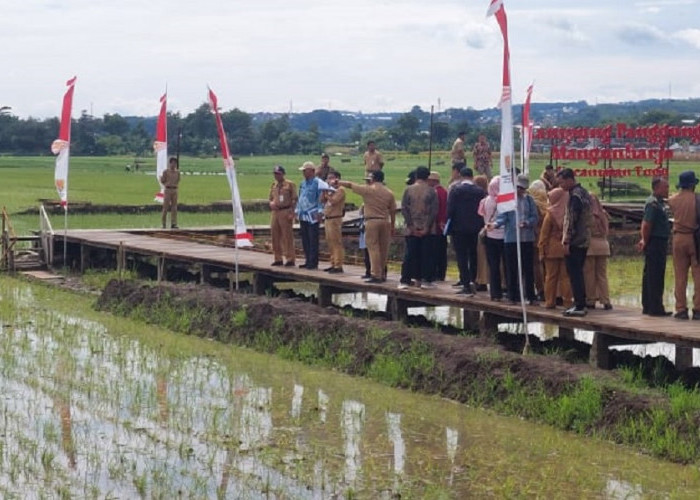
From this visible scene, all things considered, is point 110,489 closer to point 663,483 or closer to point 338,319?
point 663,483

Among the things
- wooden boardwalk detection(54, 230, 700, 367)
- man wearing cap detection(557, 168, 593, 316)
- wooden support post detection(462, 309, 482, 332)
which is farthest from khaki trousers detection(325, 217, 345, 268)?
man wearing cap detection(557, 168, 593, 316)

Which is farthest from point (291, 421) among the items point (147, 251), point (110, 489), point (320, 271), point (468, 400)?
point (147, 251)

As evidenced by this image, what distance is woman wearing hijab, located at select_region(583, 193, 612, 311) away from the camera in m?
13.9

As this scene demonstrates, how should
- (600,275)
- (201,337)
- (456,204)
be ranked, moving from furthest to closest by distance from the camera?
(201,337)
(456,204)
(600,275)

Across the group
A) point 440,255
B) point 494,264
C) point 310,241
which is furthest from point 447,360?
point 310,241

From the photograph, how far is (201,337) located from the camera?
16.1m

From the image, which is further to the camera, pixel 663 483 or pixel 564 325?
pixel 564 325

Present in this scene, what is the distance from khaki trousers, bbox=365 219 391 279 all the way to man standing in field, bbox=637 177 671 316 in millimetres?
3528

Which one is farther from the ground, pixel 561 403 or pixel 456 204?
pixel 456 204

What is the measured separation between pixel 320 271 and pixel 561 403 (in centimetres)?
664

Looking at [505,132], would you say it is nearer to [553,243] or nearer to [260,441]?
[553,243]

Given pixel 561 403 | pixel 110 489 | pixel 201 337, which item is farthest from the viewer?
pixel 201 337

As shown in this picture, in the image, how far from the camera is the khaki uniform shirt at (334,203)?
665 inches

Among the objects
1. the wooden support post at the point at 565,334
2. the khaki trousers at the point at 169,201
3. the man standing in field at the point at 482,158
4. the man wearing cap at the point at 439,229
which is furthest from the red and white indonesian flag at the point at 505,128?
the khaki trousers at the point at 169,201
